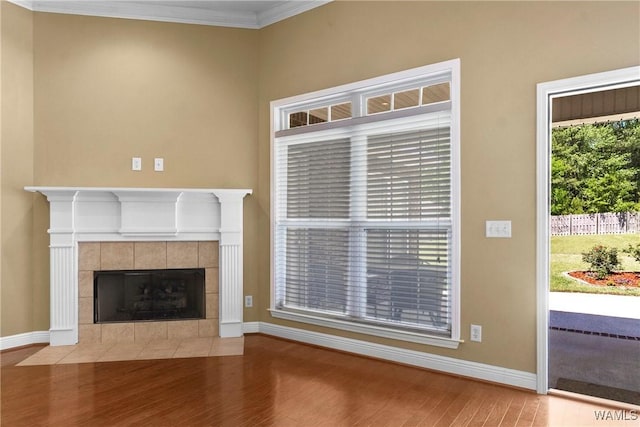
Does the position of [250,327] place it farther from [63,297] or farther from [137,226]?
[63,297]

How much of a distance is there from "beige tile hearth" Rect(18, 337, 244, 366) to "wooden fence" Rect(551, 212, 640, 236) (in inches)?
118

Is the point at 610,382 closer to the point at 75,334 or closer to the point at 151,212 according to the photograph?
the point at 151,212

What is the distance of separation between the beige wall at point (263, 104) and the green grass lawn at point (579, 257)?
3.41ft

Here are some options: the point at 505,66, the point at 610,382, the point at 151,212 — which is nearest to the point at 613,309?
the point at 610,382

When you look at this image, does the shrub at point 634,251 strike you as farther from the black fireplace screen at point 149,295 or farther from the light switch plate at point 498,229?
the black fireplace screen at point 149,295

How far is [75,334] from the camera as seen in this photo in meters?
3.86

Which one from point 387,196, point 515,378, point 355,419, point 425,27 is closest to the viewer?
point 355,419

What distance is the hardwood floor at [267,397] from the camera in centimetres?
243

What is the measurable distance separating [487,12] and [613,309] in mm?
2792

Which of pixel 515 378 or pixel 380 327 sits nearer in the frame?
pixel 515 378

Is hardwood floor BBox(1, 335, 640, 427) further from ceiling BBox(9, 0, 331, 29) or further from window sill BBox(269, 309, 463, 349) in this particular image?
ceiling BBox(9, 0, 331, 29)

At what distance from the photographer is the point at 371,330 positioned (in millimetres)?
3488

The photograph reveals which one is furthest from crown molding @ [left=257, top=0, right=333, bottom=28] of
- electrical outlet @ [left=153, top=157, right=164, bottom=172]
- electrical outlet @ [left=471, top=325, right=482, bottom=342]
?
electrical outlet @ [left=471, top=325, right=482, bottom=342]

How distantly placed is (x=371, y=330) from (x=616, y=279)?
205 cm
